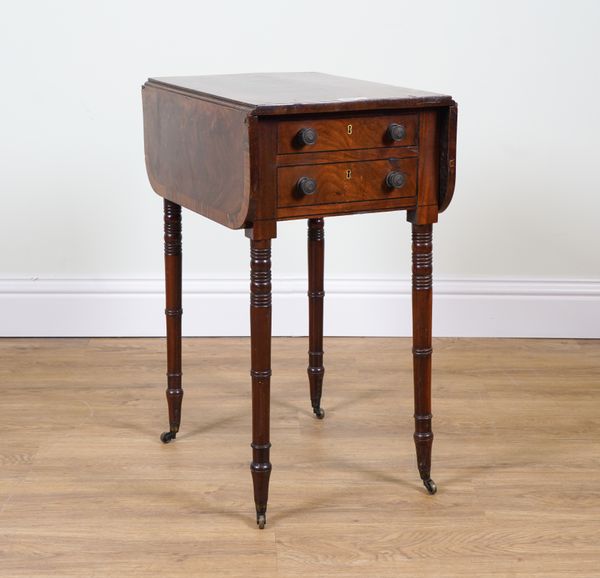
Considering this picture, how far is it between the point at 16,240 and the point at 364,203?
1.64m

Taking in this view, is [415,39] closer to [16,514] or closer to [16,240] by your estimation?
[16,240]

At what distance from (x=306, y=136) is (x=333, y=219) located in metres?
1.40

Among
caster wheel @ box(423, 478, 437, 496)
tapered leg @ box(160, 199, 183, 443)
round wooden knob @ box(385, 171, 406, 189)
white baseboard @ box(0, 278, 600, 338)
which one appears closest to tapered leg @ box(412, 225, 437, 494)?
caster wheel @ box(423, 478, 437, 496)

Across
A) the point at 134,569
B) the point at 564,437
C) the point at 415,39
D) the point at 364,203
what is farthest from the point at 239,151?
the point at 415,39

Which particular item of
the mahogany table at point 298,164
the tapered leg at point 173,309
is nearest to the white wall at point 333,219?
the tapered leg at point 173,309

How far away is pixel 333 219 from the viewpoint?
3539mm

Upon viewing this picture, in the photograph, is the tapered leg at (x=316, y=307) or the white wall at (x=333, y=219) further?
the white wall at (x=333, y=219)

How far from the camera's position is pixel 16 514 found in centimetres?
236

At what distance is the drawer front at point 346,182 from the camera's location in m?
2.17

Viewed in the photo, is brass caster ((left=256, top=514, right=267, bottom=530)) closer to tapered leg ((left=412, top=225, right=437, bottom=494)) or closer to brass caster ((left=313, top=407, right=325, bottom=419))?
tapered leg ((left=412, top=225, right=437, bottom=494))

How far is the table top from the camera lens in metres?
2.12

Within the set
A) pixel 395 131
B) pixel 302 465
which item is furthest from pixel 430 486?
pixel 395 131

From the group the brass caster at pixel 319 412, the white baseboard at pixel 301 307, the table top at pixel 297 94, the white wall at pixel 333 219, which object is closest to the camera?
the table top at pixel 297 94

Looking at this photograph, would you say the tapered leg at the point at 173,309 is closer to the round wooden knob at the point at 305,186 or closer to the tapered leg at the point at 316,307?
the tapered leg at the point at 316,307
